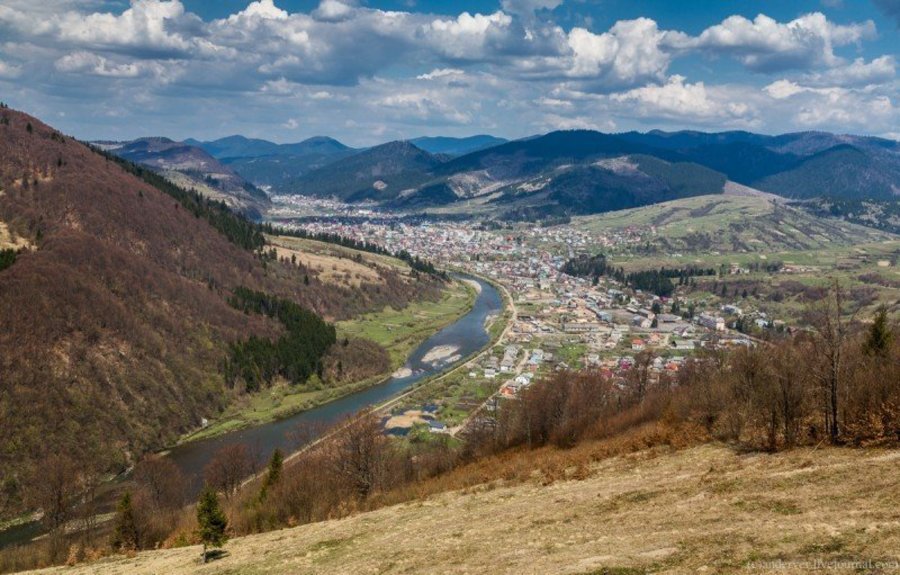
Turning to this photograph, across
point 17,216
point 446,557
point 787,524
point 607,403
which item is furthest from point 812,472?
point 17,216

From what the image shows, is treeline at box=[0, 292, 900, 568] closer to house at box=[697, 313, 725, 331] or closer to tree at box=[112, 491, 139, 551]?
tree at box=[112, 491, 139, 551]

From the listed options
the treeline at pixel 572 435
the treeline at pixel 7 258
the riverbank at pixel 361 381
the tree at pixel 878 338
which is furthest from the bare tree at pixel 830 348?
the treeline at pixel 7 258

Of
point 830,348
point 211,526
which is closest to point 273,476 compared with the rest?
point 211,526

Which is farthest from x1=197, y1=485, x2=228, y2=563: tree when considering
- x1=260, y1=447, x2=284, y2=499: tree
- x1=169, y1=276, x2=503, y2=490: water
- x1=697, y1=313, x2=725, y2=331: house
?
x1=697, y1=313, x2=725, y2=331: house

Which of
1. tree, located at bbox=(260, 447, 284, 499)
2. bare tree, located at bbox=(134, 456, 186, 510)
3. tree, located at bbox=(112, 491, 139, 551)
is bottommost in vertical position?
bare tree, located at bbox=(134, 456, 186, 510)

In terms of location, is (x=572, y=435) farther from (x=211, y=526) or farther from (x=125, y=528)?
(x=125, y=528)

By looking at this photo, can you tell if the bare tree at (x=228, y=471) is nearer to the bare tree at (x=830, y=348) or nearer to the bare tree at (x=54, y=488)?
the bare tree at (x=54, y=488)
